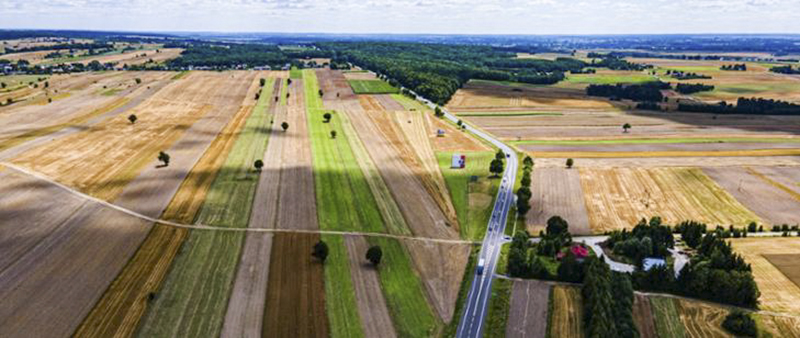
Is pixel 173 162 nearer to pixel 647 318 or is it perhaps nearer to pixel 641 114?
pixel 647 318

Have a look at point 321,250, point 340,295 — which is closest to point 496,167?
point 321,250

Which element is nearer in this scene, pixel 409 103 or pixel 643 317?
pixel 643 317

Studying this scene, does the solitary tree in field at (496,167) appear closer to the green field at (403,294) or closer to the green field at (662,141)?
the green field at (662,141)

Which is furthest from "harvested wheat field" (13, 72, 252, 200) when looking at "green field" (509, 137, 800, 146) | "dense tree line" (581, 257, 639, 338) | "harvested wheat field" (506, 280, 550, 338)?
"green field" (509, 137, 800, 146)

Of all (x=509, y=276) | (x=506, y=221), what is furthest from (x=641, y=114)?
(x=509, y=276)

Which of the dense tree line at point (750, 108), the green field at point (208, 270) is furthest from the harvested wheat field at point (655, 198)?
the dense tree line at point (750, 108)

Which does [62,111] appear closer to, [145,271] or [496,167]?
[145,271]

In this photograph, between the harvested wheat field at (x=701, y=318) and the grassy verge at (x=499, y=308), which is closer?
the harvested wheat field at (x=701, y=318)

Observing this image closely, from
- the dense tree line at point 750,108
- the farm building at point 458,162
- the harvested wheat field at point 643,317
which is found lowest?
the harvested wheat field at point 643,317
